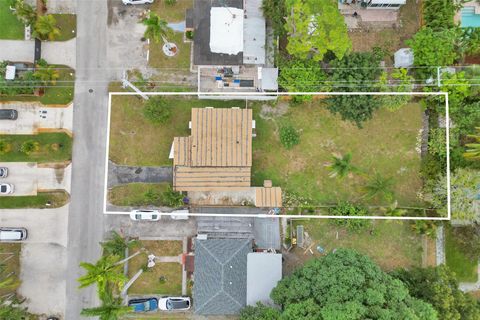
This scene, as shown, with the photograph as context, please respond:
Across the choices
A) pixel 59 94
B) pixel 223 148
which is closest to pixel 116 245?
pixel 223 148

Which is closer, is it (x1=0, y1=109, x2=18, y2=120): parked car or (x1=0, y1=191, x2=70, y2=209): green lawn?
(x1=0, y1=109, x2=18, y2=120): parked car

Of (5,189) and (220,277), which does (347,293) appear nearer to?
(220,277)

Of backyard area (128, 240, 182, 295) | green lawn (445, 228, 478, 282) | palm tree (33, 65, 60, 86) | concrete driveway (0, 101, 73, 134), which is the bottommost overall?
backyard area (128, 240, 182, 295)

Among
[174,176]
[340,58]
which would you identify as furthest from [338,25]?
[174,176]

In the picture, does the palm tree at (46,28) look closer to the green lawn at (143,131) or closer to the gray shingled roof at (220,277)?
the green lawn at (143,131)

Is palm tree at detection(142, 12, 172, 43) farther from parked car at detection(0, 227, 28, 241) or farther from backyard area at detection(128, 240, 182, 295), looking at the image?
parked car at detection(0, 227, 28, 241)

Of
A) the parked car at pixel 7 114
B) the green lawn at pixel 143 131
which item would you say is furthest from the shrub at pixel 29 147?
the green lawn at pixel 143 131

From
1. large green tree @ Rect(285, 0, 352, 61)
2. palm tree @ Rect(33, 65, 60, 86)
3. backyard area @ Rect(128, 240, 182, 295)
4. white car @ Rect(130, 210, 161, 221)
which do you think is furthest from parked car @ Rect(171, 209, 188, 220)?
large green tree @ Rect(285, 0, 352, 61)
